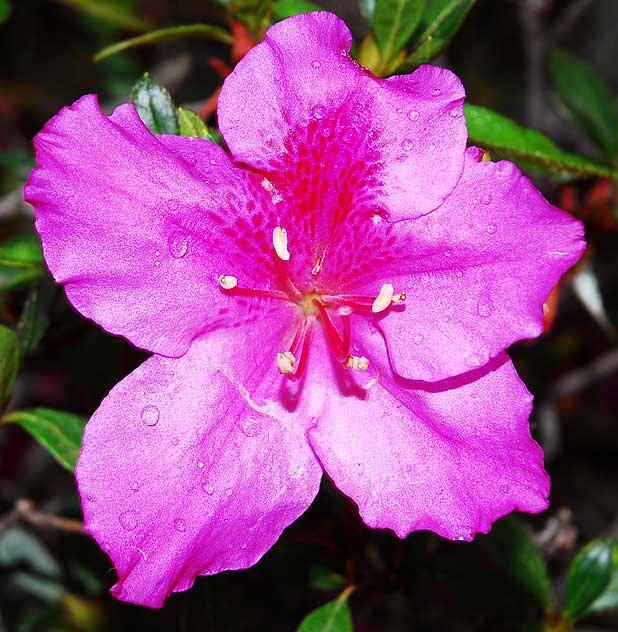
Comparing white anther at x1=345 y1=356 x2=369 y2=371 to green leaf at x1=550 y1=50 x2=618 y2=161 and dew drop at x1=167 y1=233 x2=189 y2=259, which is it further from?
green leaf at x1=550 y1=50 x2=618 y2=161

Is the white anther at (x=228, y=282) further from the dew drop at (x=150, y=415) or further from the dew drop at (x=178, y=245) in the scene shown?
the dew drop at (x=150, y=415)

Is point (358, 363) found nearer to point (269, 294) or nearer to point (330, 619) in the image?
point (269, 294)

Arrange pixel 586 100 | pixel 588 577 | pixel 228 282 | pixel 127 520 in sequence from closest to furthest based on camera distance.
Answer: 1. pixel 127 520
2. pixel 228 282
3. pixel 588 577
4. pixel 586 100

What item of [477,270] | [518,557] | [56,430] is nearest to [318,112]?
[477,270]

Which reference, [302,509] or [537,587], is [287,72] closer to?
[302,509]

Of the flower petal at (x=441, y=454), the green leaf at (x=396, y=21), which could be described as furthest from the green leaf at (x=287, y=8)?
the flower petal at (x=441, y=454)

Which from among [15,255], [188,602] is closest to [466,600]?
[188,602]

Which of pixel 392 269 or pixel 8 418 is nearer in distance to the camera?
pixel 392 269
